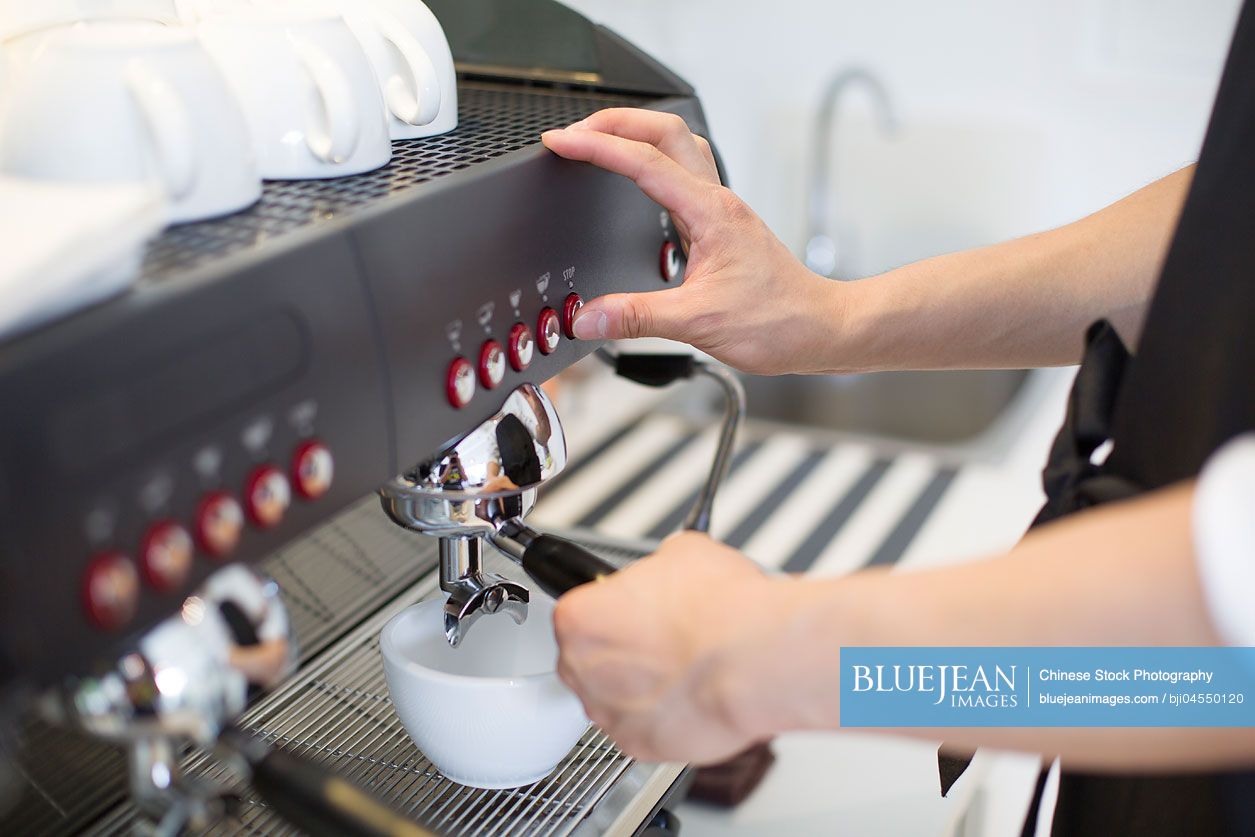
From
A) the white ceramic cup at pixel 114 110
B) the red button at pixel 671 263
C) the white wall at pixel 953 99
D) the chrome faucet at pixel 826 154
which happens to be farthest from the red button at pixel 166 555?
the chrome faucet at pixel 826 154

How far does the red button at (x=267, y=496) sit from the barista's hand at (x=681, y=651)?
147 mm

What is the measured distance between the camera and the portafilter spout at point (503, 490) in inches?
21.4

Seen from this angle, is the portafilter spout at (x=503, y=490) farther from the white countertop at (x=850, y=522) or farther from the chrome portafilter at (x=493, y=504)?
the white countertop at (x=850, y=522)

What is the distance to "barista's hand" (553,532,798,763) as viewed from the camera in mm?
473

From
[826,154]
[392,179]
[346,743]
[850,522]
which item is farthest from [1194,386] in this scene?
[826,154]

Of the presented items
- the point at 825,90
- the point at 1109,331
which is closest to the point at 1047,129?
the point at 825,90

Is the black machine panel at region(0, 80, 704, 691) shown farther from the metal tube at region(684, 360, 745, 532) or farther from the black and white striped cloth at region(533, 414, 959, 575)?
the black and white striped cloth at region(533, 414, 959, 575)

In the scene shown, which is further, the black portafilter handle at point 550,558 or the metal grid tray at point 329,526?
the black portafilter handle at point 550,558

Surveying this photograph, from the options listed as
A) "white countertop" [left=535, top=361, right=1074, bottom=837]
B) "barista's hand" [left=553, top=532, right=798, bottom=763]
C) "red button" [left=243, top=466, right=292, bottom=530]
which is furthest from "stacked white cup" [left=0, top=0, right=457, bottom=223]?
"white countertop" [left=535, top=361, right=1074, bottom=837]

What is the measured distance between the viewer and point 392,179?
0.50 metres

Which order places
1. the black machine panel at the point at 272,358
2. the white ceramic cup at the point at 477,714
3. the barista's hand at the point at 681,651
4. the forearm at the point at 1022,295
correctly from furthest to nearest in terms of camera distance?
1. the forearm at the point at 1022,295
2. the white ceramic cup at the point at 477,714
3. the barista's hand at the point at 681,651
4. the black machine panel at the point at 272,358

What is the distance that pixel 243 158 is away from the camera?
→ 46 centimetres

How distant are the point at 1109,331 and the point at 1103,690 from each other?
0.20m

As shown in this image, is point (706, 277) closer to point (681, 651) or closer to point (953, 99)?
point (681, 651)
